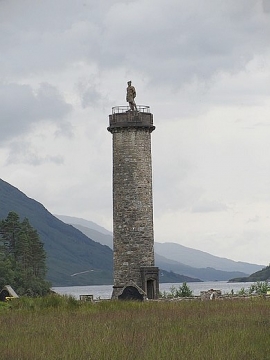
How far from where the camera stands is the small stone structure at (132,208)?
5694cm

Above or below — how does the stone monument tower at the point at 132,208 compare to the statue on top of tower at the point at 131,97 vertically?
below

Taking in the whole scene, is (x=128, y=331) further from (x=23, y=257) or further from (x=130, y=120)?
(x=23, y=257)

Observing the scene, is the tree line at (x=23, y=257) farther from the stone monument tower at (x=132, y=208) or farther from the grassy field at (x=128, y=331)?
the grassy field at (x=128, y=331)

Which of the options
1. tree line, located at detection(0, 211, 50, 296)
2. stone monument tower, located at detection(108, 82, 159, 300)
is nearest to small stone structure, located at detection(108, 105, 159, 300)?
stone monument tower, located at detection(108, 82, 159, 300)

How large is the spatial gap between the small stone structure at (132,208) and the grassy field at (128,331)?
64.1 feet

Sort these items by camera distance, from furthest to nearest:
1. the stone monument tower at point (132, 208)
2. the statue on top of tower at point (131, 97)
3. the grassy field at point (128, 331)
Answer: the statue on top of tower at point (131, 97) → the stone monument tower at point (132, 208) → the grassy field at point (128, 331)

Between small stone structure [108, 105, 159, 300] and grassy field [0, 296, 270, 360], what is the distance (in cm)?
1954

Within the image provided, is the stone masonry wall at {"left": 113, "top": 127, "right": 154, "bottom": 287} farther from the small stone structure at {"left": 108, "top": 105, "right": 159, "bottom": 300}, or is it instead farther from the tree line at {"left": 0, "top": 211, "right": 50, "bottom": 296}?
the tree line at {"left": 0, "top": 211, "right": 50, "bottom": 296}

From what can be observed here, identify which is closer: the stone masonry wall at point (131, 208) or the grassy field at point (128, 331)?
the grassy field at point (128, 331)

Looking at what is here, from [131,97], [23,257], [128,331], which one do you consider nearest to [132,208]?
[131,97]

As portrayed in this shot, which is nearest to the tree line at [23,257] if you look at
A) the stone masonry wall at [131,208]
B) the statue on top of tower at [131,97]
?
the statue on top of tower at [131,97]

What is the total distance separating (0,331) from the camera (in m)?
27.2

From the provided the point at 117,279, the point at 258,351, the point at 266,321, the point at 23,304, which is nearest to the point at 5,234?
the point at 117,279

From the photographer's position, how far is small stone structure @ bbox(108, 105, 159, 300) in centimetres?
5694
